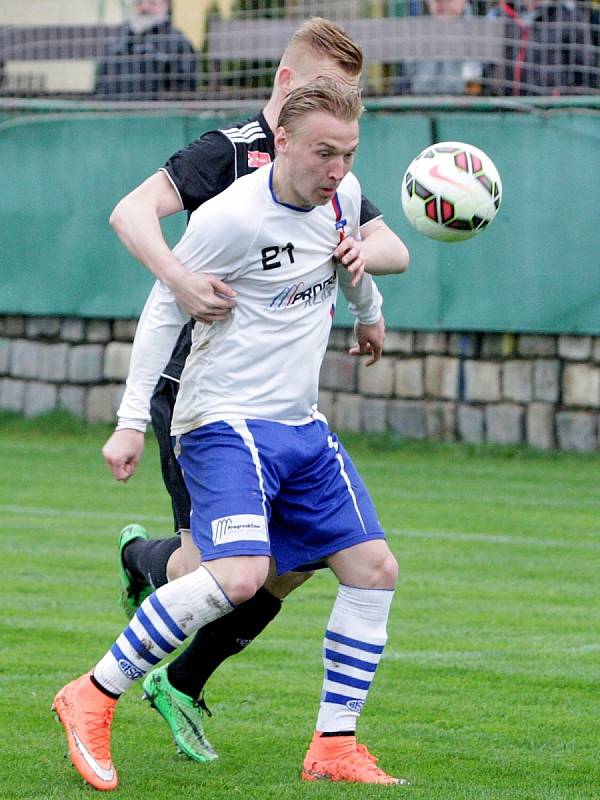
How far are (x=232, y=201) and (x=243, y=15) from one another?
427 inches

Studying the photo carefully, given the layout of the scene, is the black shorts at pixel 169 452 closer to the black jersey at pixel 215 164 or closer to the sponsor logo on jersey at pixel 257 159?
the black jersey at pixel 215 164

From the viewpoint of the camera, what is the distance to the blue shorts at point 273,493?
4.74 meters

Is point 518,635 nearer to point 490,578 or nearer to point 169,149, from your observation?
point 490,578

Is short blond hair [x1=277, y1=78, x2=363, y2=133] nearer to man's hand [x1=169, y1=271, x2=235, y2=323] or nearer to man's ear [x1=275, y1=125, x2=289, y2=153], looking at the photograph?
man's ear [x1=275, y1=125, x2=289, y2=153]

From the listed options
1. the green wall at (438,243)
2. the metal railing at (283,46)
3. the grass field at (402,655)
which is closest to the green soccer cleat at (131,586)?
the grass field at (402,655)

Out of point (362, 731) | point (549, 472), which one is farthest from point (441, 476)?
point (362, 731)

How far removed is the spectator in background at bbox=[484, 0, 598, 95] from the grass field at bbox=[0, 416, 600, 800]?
363 cm

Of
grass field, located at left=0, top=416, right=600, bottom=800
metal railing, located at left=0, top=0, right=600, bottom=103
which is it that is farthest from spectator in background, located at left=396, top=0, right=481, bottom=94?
grass field, located at left=0, top=416, right=600, bottom=800

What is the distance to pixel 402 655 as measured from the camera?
273 inches

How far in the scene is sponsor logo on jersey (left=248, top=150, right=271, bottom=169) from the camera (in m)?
5.40

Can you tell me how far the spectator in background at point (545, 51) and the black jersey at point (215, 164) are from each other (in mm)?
9074

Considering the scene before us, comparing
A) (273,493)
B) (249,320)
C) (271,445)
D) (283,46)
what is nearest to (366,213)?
(249,320)

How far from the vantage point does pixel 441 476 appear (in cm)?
1343

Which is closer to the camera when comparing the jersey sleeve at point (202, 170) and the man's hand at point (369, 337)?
the jersey sleeve at point (202, 170)
